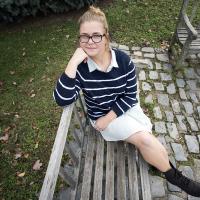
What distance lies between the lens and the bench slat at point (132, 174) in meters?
2.60

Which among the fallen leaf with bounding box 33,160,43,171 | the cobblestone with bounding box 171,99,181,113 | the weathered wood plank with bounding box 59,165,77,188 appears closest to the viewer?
the weathered wood plank with bounding box 59,165,77,188

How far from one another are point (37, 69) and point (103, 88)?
2620 millimetres

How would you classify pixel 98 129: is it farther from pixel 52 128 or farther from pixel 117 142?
pixel 52 128

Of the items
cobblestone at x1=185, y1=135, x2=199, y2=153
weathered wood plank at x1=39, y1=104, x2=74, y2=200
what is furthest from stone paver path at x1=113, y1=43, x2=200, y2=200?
weathered wood plank at x1=39, y1=104, x2=74, y2=200

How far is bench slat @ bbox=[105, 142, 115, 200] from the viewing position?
8.49ft

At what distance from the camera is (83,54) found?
8.34ft

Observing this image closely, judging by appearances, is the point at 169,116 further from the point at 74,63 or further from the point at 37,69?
the point at 37,69

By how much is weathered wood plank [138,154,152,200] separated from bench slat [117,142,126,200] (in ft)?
0.52

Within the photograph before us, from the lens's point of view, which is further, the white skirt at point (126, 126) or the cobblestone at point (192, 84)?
the cobblestone at point (192, 84)

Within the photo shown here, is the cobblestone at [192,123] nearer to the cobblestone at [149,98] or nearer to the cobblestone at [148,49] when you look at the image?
the cobblestone at [149,98]

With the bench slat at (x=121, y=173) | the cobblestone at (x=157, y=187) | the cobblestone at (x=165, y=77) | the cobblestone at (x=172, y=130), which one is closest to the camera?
the bench slat at (x=121, y=173)

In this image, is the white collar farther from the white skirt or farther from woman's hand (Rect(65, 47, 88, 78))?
the white skirt

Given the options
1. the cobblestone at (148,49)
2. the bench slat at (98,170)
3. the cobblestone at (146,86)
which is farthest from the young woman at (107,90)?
the cobblestone at (148,49)

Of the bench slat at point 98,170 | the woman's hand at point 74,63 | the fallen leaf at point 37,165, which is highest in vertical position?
the woman's hand at point 74,63
